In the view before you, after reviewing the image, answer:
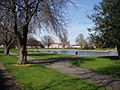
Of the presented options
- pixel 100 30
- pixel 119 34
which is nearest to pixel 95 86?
pixel 119 34

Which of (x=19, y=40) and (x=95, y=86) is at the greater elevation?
(x=19, y=40)

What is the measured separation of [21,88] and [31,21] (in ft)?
53.8

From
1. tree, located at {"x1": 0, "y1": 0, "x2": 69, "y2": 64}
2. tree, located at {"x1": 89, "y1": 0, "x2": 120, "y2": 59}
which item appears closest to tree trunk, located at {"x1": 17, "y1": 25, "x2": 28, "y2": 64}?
tree, located at {"x1": 0, "y1": 0, "x2": 69, "y2": 64}

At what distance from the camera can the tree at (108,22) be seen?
3175 cm

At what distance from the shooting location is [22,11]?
Answer: 25.9 metres

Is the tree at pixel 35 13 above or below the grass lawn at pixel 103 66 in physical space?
above

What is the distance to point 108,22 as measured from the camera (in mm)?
33250

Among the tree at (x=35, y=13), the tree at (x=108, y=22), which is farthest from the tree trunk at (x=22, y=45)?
the tree at (x=108, y=22)

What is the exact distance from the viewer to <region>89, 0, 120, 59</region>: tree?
31750mm

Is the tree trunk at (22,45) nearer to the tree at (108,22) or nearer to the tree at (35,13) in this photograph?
the tree at (35,13)

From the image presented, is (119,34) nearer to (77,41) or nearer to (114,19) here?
(114,19)

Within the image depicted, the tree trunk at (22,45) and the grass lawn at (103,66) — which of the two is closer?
the grass lawn at (103,66)

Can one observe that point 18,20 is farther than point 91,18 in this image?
No

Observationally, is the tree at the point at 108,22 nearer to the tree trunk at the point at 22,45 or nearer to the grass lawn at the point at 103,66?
the grass lawn at the point at 103,66
